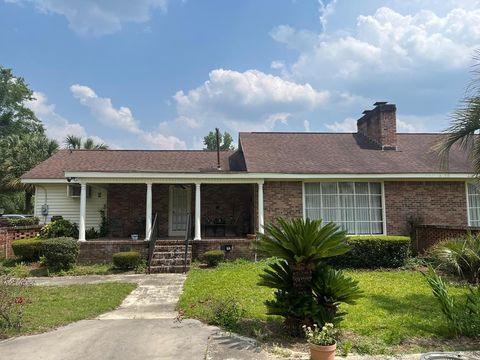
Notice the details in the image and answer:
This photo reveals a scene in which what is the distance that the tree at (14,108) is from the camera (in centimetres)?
4506

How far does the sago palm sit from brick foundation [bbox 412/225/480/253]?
7500 millimetres

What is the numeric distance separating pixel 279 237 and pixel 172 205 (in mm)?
10682

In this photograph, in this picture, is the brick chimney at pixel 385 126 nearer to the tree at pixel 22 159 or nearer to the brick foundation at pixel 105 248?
the brick foundation at pixel 105 248

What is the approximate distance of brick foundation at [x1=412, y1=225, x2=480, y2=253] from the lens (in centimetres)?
1090

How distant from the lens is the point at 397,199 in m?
13.3

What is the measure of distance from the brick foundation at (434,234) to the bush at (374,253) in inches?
52.6

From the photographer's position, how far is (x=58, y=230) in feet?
44.7

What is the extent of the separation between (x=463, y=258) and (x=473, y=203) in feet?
18.0

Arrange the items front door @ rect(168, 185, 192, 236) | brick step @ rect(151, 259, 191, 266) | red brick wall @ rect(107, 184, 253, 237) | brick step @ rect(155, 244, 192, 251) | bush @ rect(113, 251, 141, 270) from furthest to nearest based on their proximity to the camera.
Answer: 1. front door @ rect(168, 185, 192, 236)
2. red brick wall @ rect(107, 184, 253, 237)
3. brick step @ rect(155, 244, 192, 251)
4. brick step @ rect(151, 259, 191, 266)
5. bush @ rect(113, 251, 141, 270)

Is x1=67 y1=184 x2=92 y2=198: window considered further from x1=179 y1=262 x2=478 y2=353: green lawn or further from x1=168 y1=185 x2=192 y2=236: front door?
x1=179 y1=262 x2=478 y2=353: green lawn

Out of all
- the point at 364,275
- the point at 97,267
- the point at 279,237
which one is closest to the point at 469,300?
the point at 279,237

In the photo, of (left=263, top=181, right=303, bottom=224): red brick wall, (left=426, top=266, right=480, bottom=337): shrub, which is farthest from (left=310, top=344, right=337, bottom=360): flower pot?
(left=263, top=181, right=303, bottom=224): red brick wall

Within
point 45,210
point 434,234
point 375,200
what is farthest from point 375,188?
point 45,210

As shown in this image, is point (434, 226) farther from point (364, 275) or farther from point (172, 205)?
point (172, 205)
